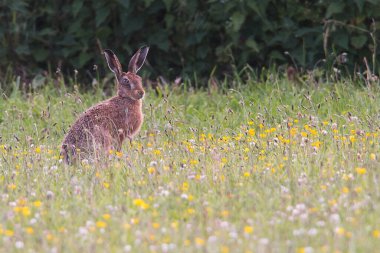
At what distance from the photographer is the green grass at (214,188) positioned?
4859 mm

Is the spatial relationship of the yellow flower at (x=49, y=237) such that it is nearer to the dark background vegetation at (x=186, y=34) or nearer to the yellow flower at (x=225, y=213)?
the yellow flower at (x=225, y=213)

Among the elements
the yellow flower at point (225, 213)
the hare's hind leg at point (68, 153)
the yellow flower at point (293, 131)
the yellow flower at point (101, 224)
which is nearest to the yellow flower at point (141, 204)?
the yellow flower at point (101, 224)

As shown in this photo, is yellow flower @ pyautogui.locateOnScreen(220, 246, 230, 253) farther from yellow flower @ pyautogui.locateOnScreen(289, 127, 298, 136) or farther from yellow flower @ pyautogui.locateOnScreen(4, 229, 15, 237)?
yellow flower @ pyautogui.locateOnScreen(289, 127, 298, 136)

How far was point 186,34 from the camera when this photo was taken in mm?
11312

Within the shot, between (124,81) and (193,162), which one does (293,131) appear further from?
(124,81)

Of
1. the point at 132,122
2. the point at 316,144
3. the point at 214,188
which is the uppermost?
the point at 214,188

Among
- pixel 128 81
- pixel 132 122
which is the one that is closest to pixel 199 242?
pixel 132 122

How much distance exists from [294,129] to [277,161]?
117 centimetres

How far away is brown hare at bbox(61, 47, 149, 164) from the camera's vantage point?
739cm

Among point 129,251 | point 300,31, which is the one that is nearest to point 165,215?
point 129,251

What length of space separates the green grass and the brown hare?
150 mm

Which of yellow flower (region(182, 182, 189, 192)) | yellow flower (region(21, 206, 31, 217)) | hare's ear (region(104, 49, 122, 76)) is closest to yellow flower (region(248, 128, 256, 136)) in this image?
hare's ear (region(104, 49, 122, 76))

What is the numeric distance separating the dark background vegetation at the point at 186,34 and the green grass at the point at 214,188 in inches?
63.6

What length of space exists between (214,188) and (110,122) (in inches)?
82.3
